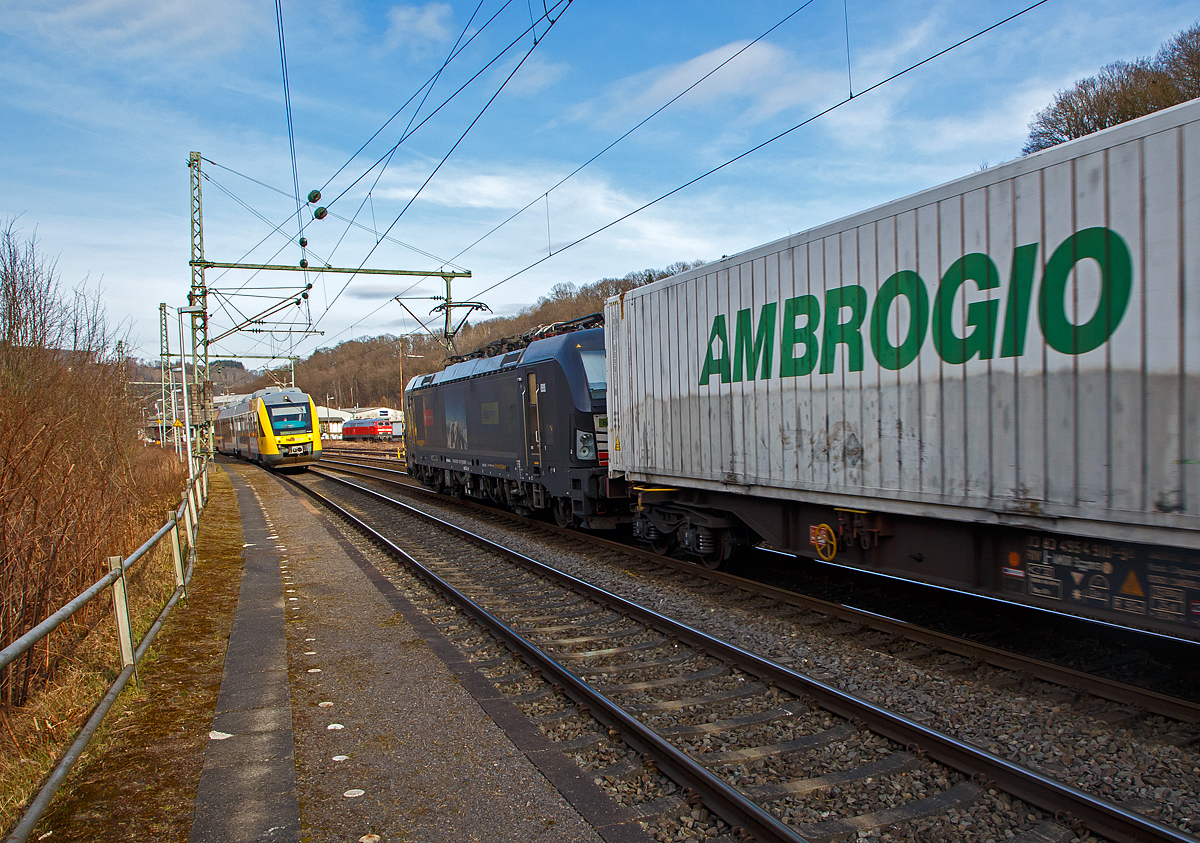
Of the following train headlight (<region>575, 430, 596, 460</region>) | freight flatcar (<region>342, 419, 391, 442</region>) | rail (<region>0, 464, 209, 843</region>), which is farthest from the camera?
freight flatcar (<region>342, 419, 391, 442</region>)

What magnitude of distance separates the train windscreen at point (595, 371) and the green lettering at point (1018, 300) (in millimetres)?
7215

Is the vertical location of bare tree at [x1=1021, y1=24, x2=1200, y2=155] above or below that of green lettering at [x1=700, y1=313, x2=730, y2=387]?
above

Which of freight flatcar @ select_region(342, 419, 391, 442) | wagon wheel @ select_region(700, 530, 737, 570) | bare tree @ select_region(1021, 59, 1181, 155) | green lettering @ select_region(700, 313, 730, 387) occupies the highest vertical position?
bare tree @ select_region(1021, 59, 1181, 155)

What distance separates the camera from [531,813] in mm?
3703

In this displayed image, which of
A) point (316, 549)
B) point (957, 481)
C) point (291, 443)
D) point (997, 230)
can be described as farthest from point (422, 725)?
point (291, 443)

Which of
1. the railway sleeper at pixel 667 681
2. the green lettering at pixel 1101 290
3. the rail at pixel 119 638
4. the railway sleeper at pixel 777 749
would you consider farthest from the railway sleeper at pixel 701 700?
the rail at pixel 119 638

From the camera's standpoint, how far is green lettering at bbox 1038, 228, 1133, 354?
4.29 m

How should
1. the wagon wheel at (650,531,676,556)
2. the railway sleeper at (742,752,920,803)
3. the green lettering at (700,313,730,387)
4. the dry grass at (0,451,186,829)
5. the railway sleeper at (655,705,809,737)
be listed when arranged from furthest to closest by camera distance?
1. the wagon wheel at (650,531,676,556)
2. the green lettering at (700,313,730,387)
3. the railway sleeper at (655,705,809,737)
4. the dry grass at (0,451,186,829)
5. the railway sleeper at (742,752,920,803)

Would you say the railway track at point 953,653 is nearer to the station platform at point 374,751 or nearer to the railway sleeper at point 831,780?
the railway sleeper at point 831,780

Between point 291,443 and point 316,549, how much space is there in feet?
70.6

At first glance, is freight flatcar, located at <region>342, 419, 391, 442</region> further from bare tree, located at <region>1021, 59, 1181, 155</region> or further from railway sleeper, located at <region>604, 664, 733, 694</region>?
railway sleeper, located at <region>604, 664, 733, 694</region>

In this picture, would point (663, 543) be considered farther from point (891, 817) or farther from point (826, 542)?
point (891, 817)

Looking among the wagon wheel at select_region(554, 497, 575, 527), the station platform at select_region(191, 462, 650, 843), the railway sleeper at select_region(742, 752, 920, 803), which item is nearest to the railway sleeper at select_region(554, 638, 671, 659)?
the station platform at select_region(191, 462, 650, 843)

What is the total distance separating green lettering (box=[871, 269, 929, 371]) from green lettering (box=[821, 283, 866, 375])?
5.9 inches
